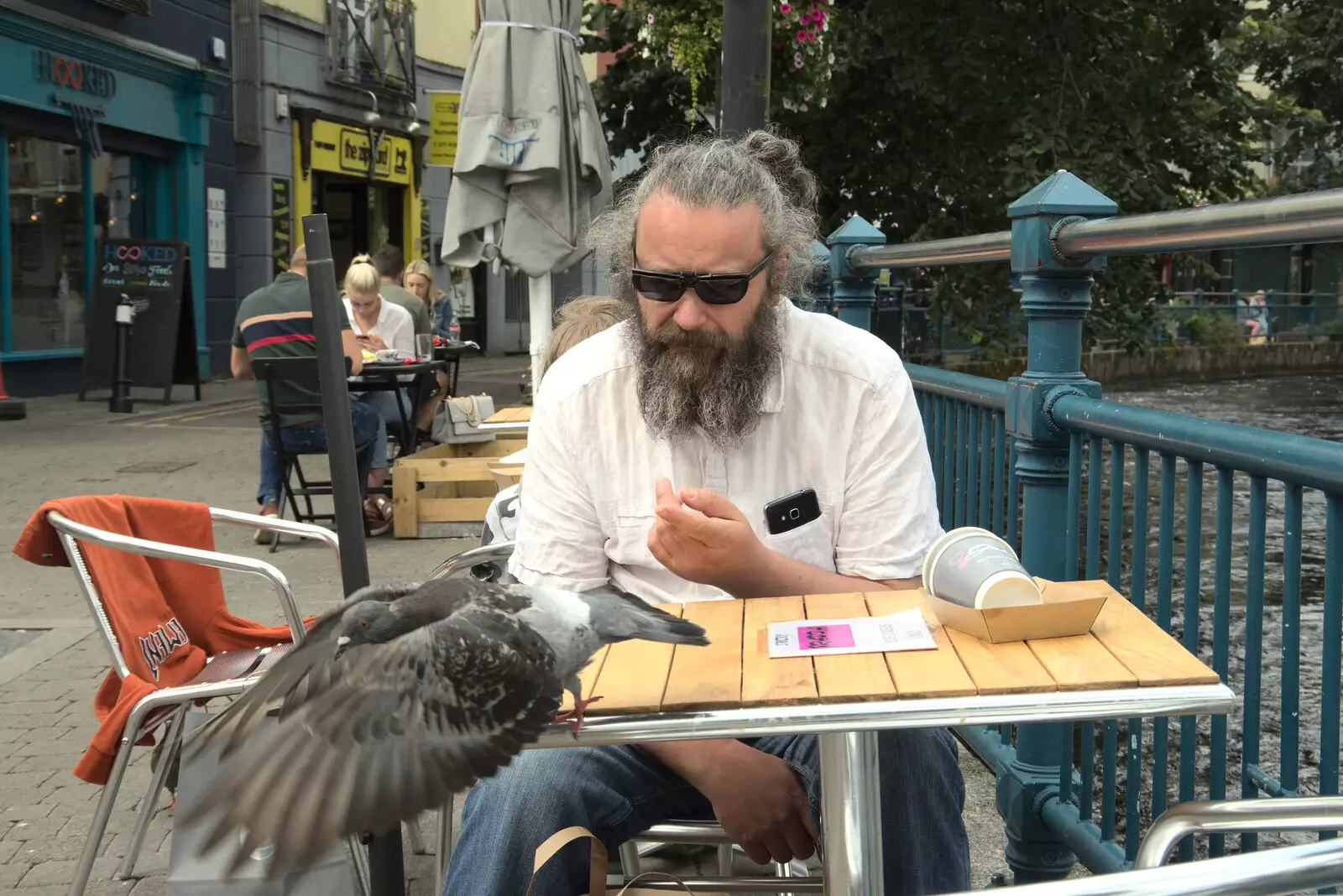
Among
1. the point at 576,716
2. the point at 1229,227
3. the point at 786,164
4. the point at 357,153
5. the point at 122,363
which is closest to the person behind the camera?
the point at 576,716

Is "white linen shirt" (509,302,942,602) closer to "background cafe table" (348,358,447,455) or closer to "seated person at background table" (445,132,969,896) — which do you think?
"seated person at background table" (445,132,969,896)

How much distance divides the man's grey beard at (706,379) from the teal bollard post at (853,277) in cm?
267

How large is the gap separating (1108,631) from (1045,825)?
134 centimetres

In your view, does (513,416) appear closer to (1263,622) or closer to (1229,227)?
(1263,622)

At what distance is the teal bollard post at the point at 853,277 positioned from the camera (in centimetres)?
531

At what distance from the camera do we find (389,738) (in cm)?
159

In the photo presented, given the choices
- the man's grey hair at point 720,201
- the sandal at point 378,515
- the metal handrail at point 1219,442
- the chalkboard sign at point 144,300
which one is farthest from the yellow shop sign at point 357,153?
the metal handrail at point 1219,442

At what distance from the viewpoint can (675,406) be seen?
8.70 feet

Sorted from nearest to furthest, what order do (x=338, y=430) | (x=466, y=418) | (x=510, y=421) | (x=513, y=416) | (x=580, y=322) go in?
(x=338, y=430)
(x=580, y=322)
(x=510, y=421)
(x=513, y=416)
(x=466, y=418)

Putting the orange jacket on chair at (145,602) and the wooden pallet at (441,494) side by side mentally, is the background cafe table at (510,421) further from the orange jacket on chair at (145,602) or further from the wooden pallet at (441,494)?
the orange jacket on chair at (145,602)

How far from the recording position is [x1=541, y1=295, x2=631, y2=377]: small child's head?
411 centimetres

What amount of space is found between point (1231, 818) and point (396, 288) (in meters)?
10.2

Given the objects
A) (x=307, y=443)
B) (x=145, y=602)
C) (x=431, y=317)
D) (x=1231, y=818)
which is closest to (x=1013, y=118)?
(x=431, y=317)

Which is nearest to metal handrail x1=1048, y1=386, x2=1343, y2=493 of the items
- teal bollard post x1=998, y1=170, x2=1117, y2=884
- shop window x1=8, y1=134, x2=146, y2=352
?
teal bollard post x1=998, y1=170, x2=1117, y2=884
